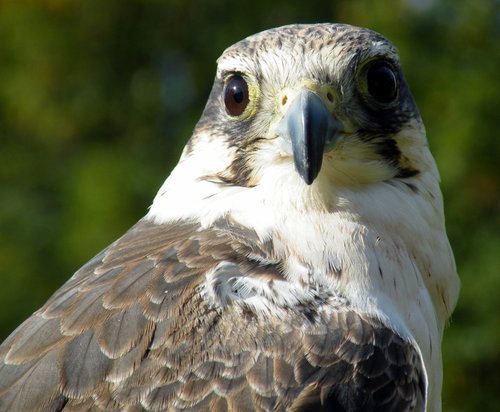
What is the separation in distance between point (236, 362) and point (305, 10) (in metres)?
9.02

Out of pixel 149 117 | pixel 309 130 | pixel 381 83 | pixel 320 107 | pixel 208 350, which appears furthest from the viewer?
pixel 149 117

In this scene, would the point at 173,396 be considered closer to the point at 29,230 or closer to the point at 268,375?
the point at 268,375

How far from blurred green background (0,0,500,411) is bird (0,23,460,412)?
408 cm

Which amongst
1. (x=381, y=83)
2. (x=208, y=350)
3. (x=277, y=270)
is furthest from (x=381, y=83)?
(x=208, y=350)

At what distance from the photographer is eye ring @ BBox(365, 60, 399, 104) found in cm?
385

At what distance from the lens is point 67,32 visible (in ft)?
35.2

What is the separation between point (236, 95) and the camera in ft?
12.9

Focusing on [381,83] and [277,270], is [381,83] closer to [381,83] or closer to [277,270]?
[381,83]

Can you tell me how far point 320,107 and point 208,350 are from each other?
3.34 ft

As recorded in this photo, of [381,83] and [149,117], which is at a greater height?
[381,83]

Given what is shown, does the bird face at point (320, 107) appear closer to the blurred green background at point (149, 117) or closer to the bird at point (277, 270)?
the bird at point (277, 270)

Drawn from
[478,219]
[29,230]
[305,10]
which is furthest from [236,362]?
[305,10]

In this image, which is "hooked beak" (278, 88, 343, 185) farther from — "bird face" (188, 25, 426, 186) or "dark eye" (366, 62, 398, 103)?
"dark eye" (366, 62, 398, 103)

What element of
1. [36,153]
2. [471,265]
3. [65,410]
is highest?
[65,410]
